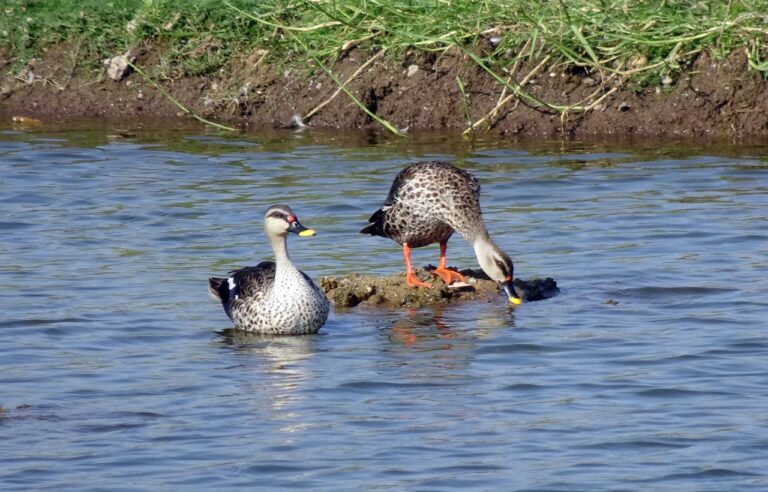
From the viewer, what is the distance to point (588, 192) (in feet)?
42.7

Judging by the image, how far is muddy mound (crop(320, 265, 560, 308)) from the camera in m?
10.1

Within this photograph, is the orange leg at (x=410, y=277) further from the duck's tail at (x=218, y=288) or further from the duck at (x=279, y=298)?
the duck's tail at (x=218, y=288)

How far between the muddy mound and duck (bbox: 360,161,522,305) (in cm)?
11

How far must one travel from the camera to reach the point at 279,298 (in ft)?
30.9

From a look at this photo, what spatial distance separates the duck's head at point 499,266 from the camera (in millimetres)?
9906

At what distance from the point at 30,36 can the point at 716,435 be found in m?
11.3

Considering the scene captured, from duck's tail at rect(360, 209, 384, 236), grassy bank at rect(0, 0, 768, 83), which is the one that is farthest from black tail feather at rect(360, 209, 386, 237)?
grassy bank at rect(0, 0, 768, 83)

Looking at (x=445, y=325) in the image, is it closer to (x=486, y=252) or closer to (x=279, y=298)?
(x=486, y=252)

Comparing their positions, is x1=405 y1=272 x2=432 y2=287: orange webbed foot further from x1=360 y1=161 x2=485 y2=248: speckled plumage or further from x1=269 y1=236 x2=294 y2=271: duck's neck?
x1=269 y1=236 x2=294 y2=271: duck's neck

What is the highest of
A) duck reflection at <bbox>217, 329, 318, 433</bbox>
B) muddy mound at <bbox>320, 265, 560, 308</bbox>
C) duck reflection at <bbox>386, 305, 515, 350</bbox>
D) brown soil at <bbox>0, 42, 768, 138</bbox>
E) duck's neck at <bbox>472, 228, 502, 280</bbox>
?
brown soil at <bbox>0, 42, 768, 138</bbox>

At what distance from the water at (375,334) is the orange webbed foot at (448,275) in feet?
1.20

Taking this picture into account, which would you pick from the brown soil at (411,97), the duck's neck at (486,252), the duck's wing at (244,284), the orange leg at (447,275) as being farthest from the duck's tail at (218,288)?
the brown soil at (411,97)

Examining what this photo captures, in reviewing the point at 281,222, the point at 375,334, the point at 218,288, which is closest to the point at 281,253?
the point at 281,222

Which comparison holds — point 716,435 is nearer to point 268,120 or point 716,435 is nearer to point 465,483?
point 465,483
